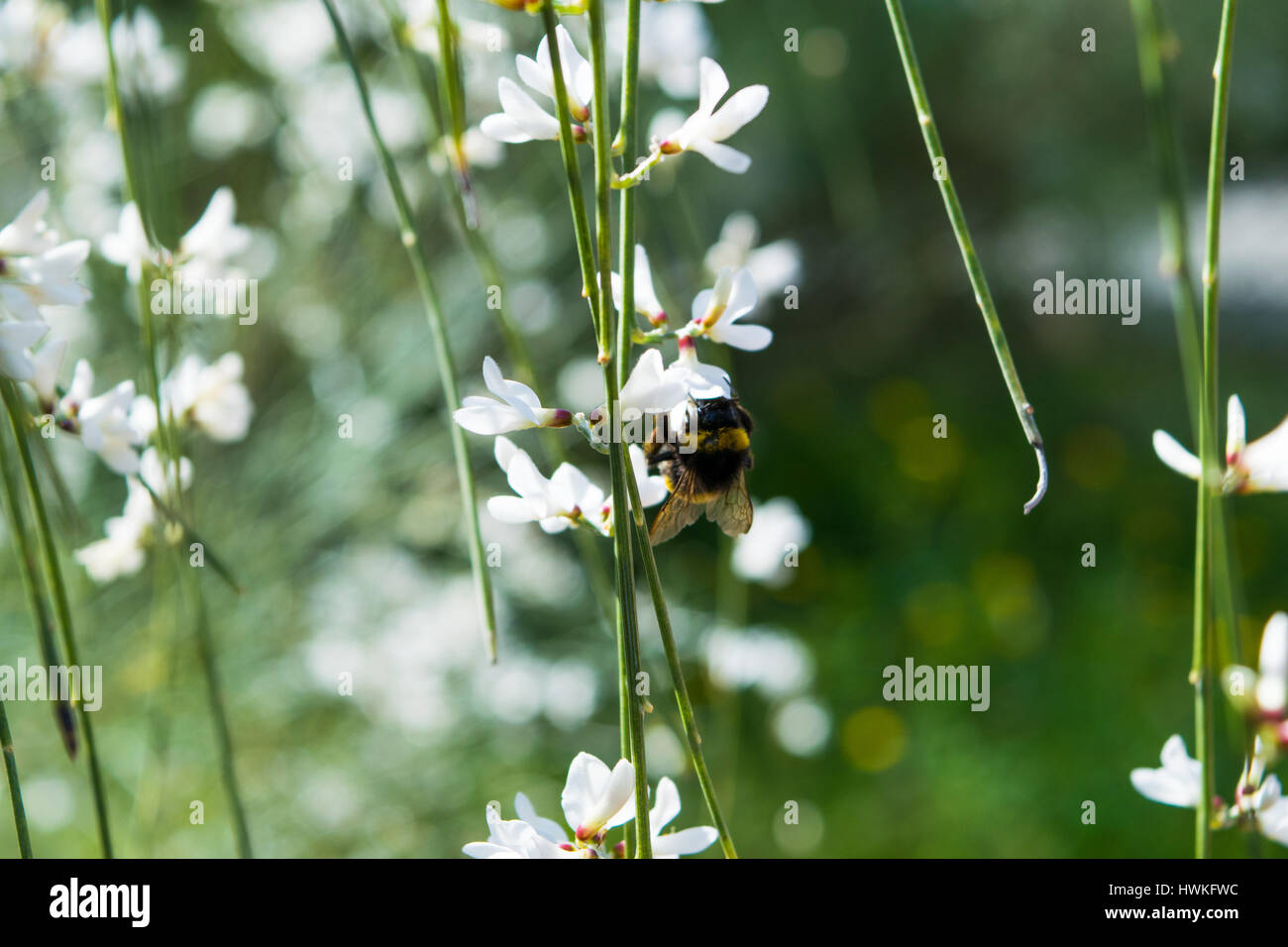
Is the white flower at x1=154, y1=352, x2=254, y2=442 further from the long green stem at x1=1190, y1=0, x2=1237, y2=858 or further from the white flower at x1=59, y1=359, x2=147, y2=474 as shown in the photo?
the long green stem at x1=1190, y1=0, x2=1237, y2=858

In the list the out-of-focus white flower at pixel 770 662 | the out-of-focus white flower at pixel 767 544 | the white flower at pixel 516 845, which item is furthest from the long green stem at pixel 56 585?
the out-of-focus white flower at pixel 770 662

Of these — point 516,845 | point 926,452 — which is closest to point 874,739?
point 926,452

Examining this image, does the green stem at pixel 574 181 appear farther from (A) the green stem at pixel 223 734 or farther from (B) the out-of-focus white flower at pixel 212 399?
(B) the out-of-focus white flower at pixel 212 399

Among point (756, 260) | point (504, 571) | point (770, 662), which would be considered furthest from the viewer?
point (504, 571)

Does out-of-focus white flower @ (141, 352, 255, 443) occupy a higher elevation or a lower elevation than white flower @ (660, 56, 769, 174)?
lower

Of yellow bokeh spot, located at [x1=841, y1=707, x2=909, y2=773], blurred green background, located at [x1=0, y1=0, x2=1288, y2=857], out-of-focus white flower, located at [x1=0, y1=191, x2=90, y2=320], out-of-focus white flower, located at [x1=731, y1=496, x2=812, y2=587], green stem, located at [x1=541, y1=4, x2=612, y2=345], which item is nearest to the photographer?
green stem, located at [x1=541, y1=4, x2=612, y2=345]

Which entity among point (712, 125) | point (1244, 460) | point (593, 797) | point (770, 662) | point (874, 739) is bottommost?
point (874, 739)

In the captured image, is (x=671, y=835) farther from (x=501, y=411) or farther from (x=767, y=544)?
(x=767, y=544)

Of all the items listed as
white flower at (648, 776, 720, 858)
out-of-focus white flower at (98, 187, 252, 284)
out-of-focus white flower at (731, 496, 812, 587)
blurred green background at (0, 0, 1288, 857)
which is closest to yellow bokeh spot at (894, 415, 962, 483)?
blurred green background at (0, 0, 1288, 857)
